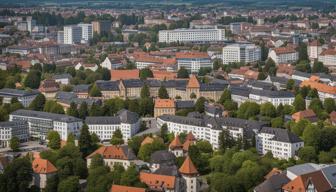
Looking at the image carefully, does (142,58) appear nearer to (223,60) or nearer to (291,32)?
(223,60)

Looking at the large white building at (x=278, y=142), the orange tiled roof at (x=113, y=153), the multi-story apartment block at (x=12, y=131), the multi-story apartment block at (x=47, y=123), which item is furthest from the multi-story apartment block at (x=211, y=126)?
the multi-story apartment block at (x=12, y=131)

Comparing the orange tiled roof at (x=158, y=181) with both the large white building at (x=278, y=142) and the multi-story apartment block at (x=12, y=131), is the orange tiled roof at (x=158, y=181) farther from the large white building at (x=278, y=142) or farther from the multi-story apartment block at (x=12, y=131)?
the multi-story apartment block at (x=12, y=131)

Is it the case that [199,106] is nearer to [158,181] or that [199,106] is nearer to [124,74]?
[124,74]

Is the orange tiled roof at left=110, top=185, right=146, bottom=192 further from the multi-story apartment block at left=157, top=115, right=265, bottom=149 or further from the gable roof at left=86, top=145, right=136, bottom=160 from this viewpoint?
the multi-story apartment block at left=157, top=115, right=265, bottom=149

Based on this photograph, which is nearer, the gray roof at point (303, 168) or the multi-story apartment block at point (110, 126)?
the gray roof at point (303, 168)

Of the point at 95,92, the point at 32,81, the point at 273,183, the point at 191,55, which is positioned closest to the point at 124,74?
the point at 32,81

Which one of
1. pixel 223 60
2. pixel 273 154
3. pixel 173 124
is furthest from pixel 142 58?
pixel 273 154

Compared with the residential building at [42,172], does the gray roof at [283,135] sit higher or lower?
higher
